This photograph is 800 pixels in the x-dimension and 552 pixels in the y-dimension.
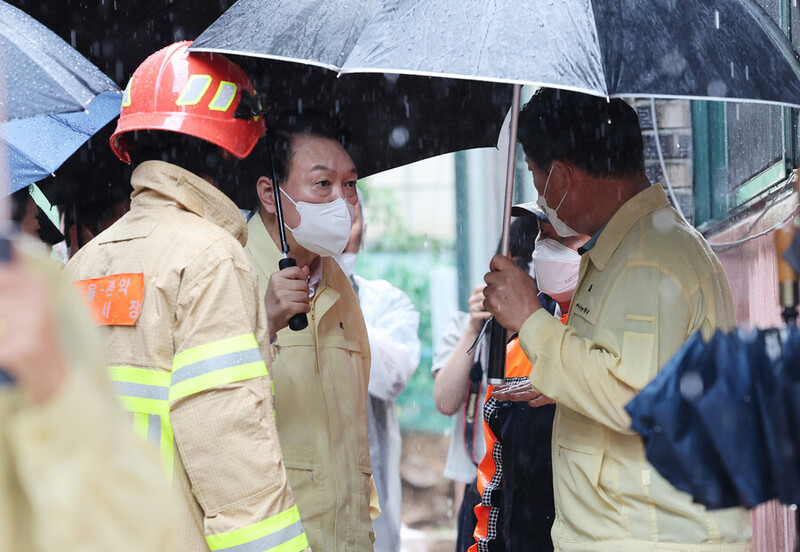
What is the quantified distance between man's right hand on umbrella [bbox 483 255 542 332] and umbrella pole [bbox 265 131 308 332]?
23.7 inches

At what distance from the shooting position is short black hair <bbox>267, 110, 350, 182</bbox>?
3.44 m

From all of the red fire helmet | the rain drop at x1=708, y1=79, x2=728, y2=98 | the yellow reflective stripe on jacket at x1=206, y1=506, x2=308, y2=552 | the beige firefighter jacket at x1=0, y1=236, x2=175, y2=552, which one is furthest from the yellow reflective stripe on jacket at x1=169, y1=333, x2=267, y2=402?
the rain drop at x1=708, y1=79, x2=728, y2=98

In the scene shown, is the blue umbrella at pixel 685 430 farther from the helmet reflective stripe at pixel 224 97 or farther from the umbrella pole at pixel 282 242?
the helmet reflective stripe at pixel 224 97

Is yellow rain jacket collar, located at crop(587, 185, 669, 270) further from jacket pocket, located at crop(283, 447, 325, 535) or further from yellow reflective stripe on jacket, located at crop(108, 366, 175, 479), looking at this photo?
yellow reflective stripe on jacket, located at crop(108, 366, 175, 479)

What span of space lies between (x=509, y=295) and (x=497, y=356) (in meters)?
0.22

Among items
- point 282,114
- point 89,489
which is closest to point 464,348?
point 282,114

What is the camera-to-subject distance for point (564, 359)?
107 inches

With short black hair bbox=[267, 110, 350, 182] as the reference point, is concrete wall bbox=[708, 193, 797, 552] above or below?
below

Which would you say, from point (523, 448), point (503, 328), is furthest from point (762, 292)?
point (503, 328)

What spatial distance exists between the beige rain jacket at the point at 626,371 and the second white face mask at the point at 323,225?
85cm

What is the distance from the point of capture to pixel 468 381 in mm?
5059

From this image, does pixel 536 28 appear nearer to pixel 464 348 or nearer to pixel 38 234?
pixel 38 234

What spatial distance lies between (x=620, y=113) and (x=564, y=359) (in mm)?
851

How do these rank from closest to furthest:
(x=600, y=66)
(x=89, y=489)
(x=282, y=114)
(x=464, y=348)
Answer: (x=89, y=489) → (x=600, y=66) → (x=282, y=114) → (x=464, y=348)
